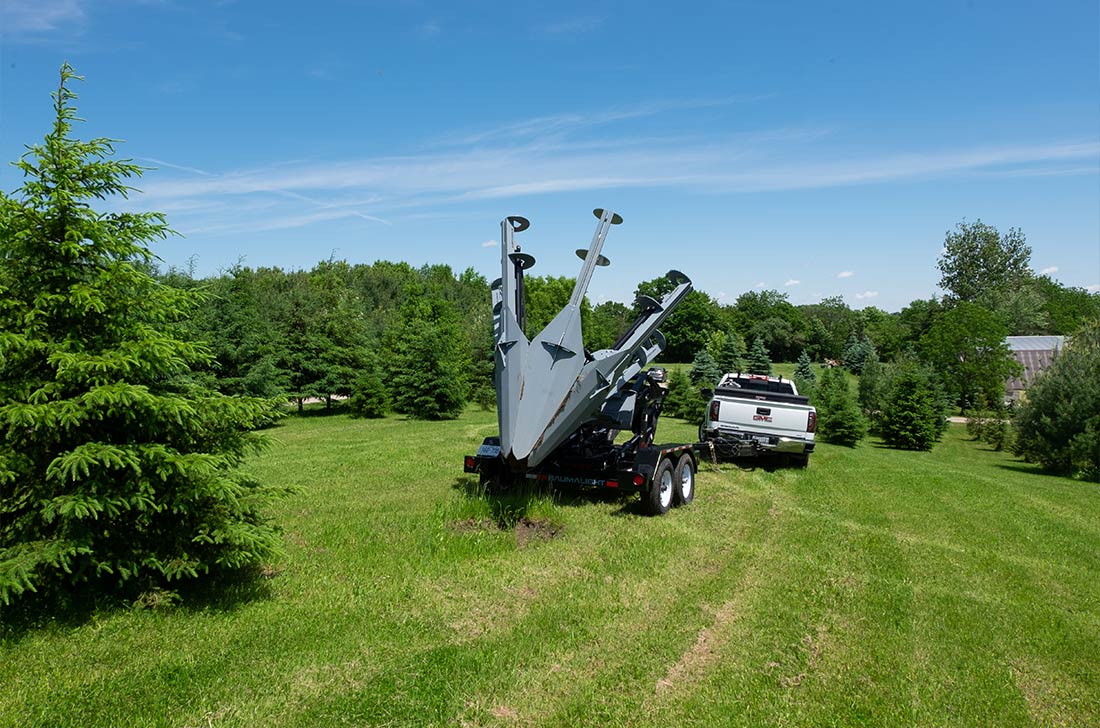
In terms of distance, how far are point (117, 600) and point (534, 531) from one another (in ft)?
14.1

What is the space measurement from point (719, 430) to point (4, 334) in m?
11.6

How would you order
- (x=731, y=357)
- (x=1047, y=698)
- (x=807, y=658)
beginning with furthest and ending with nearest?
(x=731, y=357) → (x=807, y=658) → (x=1047, y=698)

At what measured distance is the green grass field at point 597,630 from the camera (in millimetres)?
4363

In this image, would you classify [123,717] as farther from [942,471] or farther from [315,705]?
[942,471]

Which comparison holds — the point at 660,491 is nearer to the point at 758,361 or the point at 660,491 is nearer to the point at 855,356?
the point at 758,361

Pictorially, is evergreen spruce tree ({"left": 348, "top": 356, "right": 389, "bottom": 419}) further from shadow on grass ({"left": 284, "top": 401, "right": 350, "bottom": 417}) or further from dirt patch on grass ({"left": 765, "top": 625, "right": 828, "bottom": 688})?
dirt patch on grass ({"left": 765, "top": 625, "right": 828, "bottom": 688})

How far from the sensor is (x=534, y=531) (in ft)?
27.1

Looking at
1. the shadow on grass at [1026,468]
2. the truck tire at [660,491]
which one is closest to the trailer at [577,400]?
the truck tire at [660,491]

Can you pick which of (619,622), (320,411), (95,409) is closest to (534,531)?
(619,622)

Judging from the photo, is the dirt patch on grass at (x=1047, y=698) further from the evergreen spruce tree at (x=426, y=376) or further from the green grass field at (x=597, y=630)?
the evergreen spruce tree at (x=426, y=376)

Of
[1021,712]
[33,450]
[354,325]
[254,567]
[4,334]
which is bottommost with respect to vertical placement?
[1021,712]

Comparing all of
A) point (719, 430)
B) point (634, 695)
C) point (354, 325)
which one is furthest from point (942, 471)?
point (354, 325)

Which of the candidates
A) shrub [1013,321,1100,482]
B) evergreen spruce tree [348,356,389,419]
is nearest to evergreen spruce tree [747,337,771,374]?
shrub [1013,321,1100,482]

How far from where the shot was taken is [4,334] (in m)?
4.80
